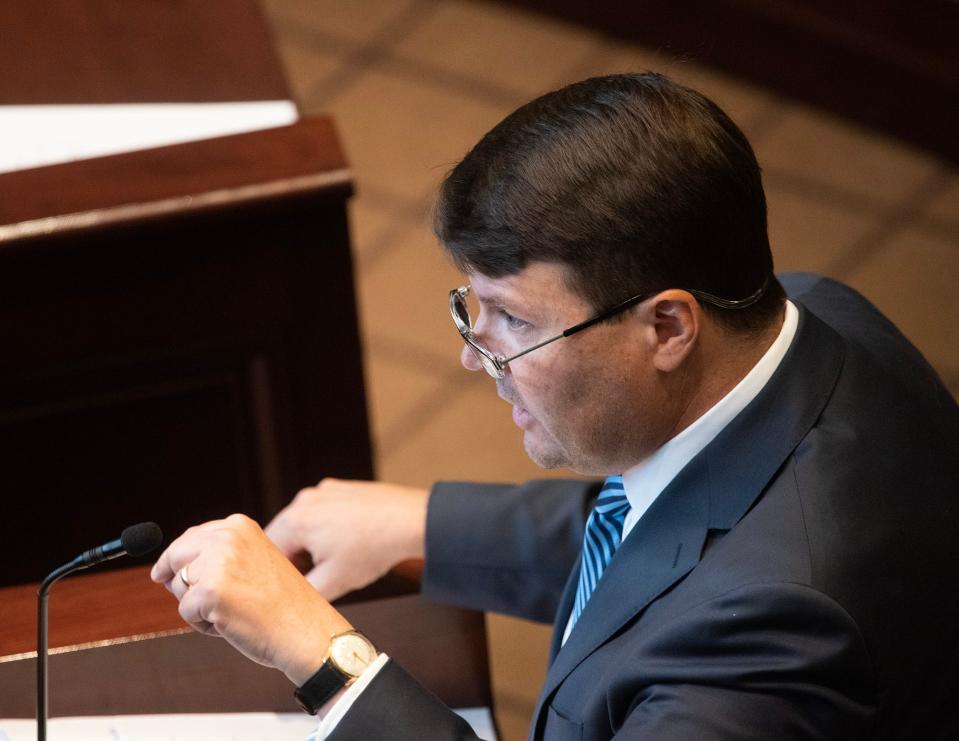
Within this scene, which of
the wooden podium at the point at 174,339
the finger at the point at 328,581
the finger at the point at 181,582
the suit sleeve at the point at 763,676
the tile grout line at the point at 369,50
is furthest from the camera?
the tile grout line at the point at 369,50

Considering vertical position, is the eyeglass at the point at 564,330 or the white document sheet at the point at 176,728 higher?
the eyeglass at the point at 564,330

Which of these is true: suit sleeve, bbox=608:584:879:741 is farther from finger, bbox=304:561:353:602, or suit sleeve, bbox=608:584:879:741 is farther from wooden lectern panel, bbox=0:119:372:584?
wooden lectern panel, bbox=0:119:372:584

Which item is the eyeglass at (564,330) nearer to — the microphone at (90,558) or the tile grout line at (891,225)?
the microphone at (90,558)

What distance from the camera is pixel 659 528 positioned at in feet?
3.89

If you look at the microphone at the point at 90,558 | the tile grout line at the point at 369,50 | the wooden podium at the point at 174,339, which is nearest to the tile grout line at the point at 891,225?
the tile grout line at the point at 369,50

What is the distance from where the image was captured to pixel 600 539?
1298 millimetres

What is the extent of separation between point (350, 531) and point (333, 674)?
0.97 ft

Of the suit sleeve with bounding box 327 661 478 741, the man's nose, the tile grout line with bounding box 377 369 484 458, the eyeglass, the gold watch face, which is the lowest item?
the tile grout line with bounding box 377 369 484 458

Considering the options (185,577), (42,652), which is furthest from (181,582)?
(42,652)

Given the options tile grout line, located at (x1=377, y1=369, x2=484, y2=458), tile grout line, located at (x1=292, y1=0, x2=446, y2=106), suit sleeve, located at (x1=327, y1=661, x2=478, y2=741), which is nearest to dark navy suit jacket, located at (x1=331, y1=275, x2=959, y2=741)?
suit sleeve, located at (x1=327, y1=661, x2=478, y2=741)

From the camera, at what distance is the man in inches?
40.9

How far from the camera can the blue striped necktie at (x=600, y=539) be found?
4.21ft

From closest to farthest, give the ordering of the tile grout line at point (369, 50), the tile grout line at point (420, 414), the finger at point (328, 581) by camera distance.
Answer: the finger at point (328, 581)
the tile grout line at point (420, 414)
the tile grout line at point (369, 50)

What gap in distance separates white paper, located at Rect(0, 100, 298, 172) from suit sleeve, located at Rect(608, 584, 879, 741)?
3.66ft
